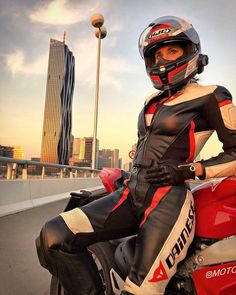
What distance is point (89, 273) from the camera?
6.85 feet

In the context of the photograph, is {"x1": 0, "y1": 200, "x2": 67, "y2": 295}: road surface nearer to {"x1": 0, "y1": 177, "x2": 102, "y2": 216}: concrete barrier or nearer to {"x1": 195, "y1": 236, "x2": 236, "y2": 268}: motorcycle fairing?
{"x1": 0, "y1": 177, "x2": 102, "y2": 216}: concrete barrier

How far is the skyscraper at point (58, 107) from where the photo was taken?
512ft

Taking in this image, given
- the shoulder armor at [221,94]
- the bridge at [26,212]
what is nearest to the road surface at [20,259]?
the bridge at [26,212]

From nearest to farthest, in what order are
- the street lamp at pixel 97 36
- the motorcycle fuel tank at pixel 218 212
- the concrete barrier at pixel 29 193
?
the motorcycle fuel tank at pixel 218 212 → the concrete barrier at pixel 29 193 → the street lamp at pixel 97 36

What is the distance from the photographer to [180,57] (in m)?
2.37

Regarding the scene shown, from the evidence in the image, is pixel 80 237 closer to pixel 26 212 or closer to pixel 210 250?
pixel 210 250

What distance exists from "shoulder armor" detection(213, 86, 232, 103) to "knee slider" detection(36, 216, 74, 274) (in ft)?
4.16

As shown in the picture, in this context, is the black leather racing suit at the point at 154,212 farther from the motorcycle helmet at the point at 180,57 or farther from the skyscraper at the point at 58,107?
the skyscraper at the point at 58,107

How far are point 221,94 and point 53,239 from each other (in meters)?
1.40

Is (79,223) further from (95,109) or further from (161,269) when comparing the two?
(95,109)

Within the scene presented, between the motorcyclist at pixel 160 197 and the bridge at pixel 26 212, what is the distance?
1706 mm

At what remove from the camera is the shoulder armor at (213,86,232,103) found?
2143mm

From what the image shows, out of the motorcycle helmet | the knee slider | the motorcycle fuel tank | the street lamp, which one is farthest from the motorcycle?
the street lamp

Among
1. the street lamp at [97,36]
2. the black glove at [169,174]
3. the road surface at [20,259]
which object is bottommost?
the road surface at [20,259]
